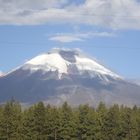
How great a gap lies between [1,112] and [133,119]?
29.3 meters

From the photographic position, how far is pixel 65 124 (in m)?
116

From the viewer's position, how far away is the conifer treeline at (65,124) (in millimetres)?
Answer: 113250

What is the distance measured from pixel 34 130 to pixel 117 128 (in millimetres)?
18594

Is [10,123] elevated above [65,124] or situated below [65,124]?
above

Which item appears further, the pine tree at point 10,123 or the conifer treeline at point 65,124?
the conifer treeline at point 65,124

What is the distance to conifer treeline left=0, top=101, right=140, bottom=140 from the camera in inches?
4459

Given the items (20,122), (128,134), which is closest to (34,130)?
(20,122)

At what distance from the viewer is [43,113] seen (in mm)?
116500

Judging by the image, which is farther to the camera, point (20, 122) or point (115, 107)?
point (115, 107)

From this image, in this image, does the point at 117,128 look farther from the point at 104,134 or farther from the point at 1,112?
the point at 1,112

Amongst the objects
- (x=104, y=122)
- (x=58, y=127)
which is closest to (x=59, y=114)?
(x=58, y=127)

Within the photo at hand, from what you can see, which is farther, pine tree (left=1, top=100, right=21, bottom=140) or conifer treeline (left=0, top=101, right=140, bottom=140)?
conifer treeline (left=0, top=101, right=140, bottom=140)

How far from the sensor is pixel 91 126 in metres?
117

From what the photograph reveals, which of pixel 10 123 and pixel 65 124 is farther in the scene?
pixel 65 124
